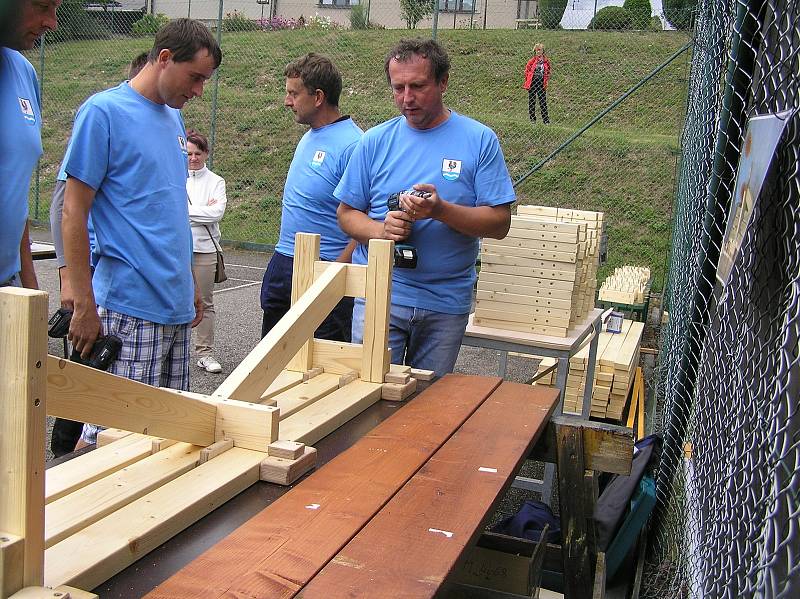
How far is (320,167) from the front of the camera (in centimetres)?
440

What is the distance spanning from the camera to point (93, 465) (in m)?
1.86

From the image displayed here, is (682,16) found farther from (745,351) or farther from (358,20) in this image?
(745,351)

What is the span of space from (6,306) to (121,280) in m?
2.03

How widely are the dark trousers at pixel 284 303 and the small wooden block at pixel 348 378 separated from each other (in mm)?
1538

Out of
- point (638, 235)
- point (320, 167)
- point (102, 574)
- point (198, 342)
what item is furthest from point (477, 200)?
point (638, 235)

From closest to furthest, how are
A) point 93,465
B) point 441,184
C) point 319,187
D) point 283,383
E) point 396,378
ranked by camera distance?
point 93,465, point 283,383, point 396,378, point 441,184, point 319,187

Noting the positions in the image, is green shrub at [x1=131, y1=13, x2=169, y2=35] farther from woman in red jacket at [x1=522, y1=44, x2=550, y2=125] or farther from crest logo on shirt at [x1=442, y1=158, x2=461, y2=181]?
crest logo on shirt at [x1=442, y1=158, x2=461, y2=181]

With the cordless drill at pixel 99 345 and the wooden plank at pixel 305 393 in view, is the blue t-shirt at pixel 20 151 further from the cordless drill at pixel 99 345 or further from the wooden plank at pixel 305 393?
the wooden plank at pixel 305 393

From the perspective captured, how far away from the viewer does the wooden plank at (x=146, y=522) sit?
1421 mm

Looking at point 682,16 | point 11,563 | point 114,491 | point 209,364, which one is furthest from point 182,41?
point 682,16

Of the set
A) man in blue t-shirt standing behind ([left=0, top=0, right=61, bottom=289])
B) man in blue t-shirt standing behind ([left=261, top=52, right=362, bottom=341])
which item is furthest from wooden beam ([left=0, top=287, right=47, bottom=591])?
man in blue t-shirt standing behind ([left=261, top=52, right=362, bottom=341])

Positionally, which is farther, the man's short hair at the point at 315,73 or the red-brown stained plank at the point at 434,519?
the man's short hair at the point at 315,73

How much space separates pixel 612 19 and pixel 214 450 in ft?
56.0

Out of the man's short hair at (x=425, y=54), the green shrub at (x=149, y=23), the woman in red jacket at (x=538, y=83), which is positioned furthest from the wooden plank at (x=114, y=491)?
the green shrub at (x=149, y=23)
